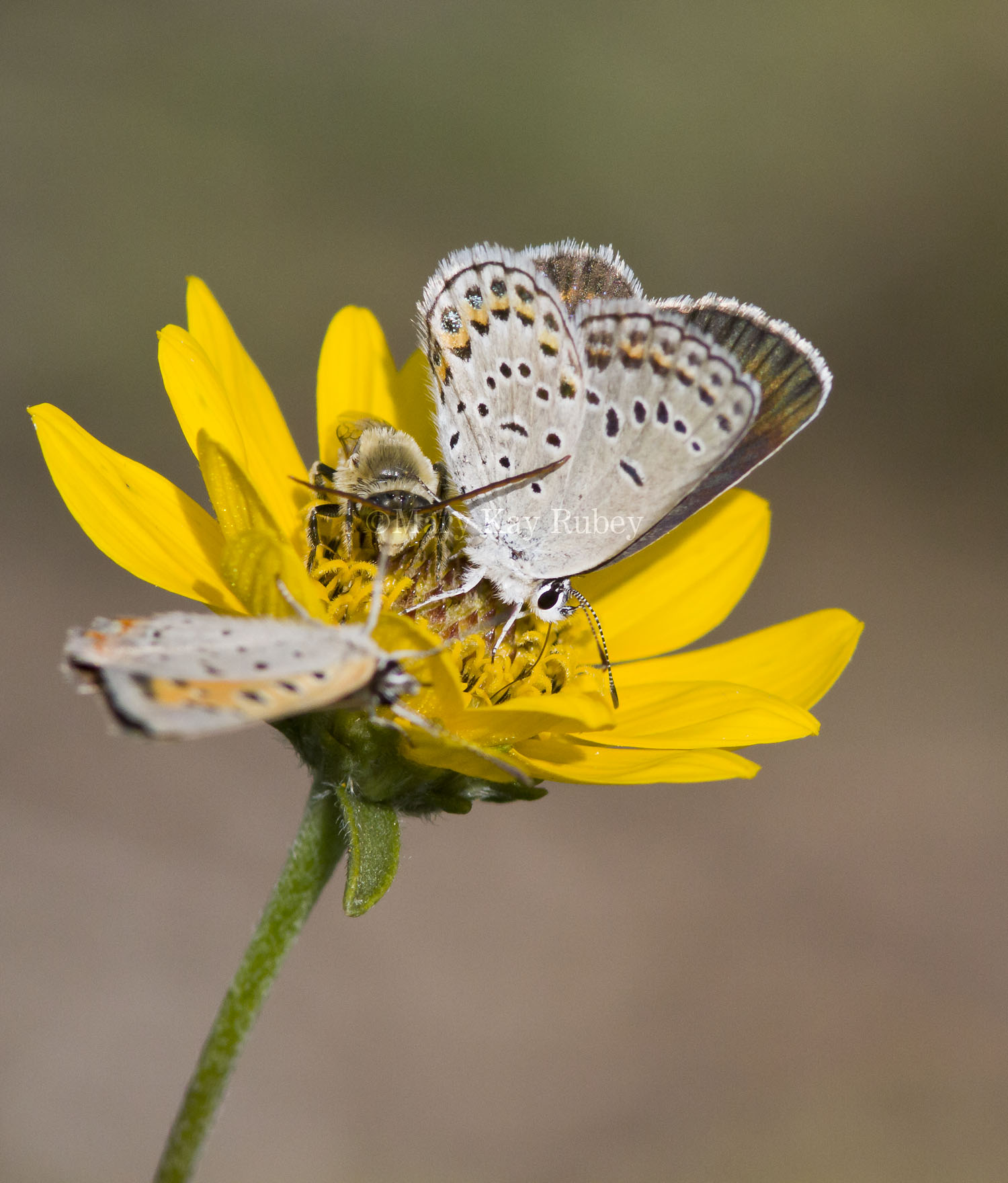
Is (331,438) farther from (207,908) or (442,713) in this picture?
(207,908)

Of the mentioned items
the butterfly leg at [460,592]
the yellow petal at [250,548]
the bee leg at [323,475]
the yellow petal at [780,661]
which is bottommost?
the yellow petal at [780,661]

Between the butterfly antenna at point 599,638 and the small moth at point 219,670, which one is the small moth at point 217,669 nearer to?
the small moth at point 219,670

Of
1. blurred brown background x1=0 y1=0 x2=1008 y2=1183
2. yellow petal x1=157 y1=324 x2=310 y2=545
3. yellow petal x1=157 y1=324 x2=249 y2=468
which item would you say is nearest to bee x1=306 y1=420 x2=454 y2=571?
yellow petal x1=157 y1=324 x2=310 y2=545

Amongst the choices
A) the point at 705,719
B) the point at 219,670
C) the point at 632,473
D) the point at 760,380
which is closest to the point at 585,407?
the point at 632,473

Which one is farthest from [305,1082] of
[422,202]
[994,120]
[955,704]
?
[994,120]

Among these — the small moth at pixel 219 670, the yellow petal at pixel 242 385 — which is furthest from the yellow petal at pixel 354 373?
the small moth at pixel 219 670

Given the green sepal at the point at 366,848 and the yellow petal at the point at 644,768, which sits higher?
the green sepal at the point at 366,848

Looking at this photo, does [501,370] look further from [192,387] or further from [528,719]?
[528,719]
